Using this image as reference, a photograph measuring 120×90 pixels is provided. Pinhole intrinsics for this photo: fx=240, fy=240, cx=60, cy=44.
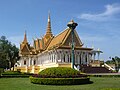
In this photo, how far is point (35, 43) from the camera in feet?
231

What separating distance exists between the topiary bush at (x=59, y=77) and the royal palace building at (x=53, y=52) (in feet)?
72.1

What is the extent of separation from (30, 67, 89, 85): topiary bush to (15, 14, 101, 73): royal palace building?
72.1 ft

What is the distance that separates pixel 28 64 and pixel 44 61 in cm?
786

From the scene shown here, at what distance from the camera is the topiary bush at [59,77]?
73.9 ft

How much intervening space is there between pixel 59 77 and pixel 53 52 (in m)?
31.8

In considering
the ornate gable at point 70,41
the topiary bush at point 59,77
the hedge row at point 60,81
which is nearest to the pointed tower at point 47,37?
the ornate gable at point 70,41

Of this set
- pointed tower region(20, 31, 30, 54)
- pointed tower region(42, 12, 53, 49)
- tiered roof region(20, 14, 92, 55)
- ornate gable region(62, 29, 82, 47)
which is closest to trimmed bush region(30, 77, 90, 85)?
ornate gable region(62, 29, 82, 47)

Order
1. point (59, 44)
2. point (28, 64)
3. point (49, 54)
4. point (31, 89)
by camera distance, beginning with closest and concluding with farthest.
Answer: point (31, 89) < point (59, 44) < point (49, 54) < point (28, 64)

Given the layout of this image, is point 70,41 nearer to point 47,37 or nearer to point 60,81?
point 47,37

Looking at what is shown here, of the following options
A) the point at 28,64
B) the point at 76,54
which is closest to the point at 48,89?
the point at 76,54

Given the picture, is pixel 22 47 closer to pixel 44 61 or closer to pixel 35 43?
pixel 35 43

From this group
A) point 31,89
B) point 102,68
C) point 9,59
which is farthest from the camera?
point 9,59

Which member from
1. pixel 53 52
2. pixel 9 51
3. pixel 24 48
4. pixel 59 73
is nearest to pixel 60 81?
pixel 59 73

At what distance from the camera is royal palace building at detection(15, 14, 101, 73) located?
171ft
